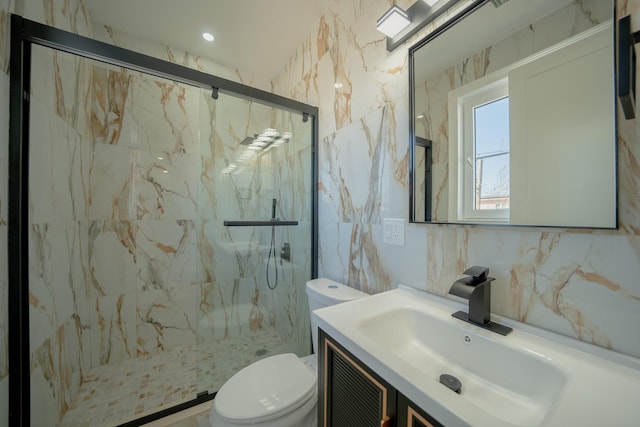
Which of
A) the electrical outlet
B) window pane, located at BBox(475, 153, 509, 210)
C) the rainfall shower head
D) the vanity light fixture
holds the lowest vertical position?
the electrical outlet

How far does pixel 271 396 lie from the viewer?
102 cm

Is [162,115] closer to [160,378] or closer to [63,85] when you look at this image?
[63,85]

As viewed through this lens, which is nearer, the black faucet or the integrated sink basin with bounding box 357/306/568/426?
the integrated sink basin with bounding box 357/306/568/426

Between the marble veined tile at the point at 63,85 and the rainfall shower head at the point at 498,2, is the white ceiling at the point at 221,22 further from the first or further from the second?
the rainfall shower head at the point at 498,2

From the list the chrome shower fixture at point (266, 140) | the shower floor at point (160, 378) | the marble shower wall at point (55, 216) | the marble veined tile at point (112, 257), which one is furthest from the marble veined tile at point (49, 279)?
the chrome shower fixture at point (266, 140)

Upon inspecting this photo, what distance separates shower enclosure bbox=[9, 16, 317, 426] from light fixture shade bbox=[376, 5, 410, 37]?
30.6 inches

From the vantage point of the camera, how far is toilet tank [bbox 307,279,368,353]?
1.29 m

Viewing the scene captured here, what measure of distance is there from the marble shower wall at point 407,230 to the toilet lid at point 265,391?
1.82 feet

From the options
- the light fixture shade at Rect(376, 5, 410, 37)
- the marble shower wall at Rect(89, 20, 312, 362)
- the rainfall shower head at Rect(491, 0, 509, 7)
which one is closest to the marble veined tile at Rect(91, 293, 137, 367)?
the marble shower wall at Rect(89, 20, 312, 362)

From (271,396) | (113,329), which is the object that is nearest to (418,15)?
(271,396)

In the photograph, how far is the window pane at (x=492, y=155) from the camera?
828mm

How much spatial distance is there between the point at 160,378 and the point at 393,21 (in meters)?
2.63

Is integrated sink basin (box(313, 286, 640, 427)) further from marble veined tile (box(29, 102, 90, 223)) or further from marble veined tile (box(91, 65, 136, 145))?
marble veined tile (box(91, 65, 136, 145))

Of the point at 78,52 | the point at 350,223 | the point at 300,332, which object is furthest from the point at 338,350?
the point at 78,52
